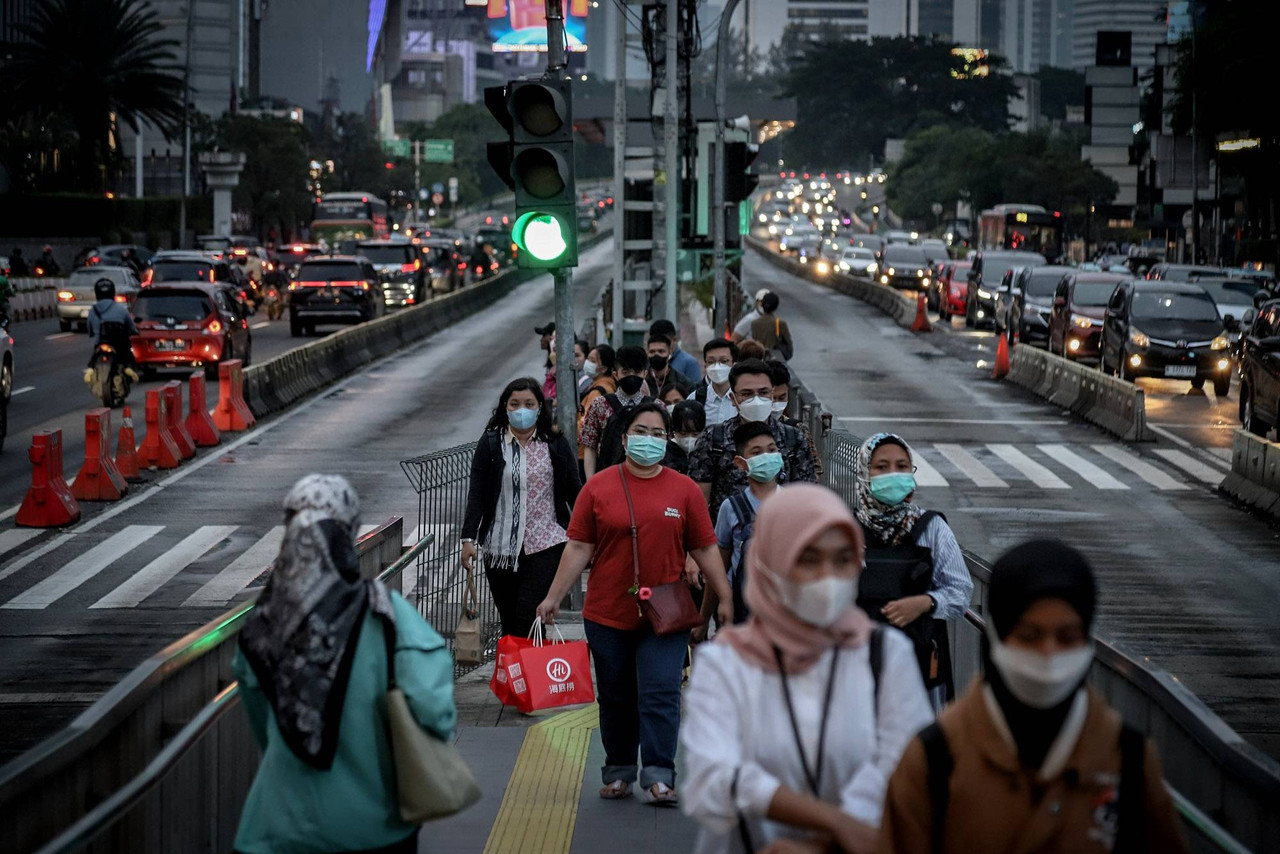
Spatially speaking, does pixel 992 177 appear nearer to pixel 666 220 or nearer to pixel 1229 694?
pixel 666 220

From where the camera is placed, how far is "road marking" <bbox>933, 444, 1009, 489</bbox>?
71.1 feet

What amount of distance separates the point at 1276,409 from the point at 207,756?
1874 cm

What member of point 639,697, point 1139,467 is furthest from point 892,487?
point 1139,467

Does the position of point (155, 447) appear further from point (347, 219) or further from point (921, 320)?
point (347, 219)

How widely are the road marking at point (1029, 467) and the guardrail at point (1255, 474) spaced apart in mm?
1843

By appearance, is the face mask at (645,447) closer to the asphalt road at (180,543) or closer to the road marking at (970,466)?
the asphalt road at (180,543)

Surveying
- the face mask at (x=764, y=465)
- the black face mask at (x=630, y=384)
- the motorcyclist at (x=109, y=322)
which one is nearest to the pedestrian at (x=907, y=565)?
the face mask at (x=764, y=465)

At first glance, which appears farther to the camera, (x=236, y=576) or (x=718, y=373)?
(x=236, y=576)

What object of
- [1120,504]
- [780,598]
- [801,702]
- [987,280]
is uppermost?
[987,280]

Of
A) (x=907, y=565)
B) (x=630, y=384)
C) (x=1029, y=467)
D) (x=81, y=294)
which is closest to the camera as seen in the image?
(x=907, y=565)

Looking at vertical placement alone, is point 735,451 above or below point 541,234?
below

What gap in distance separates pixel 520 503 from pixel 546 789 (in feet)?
6.18

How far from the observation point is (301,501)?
16.0ft

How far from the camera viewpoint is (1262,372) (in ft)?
77.2
